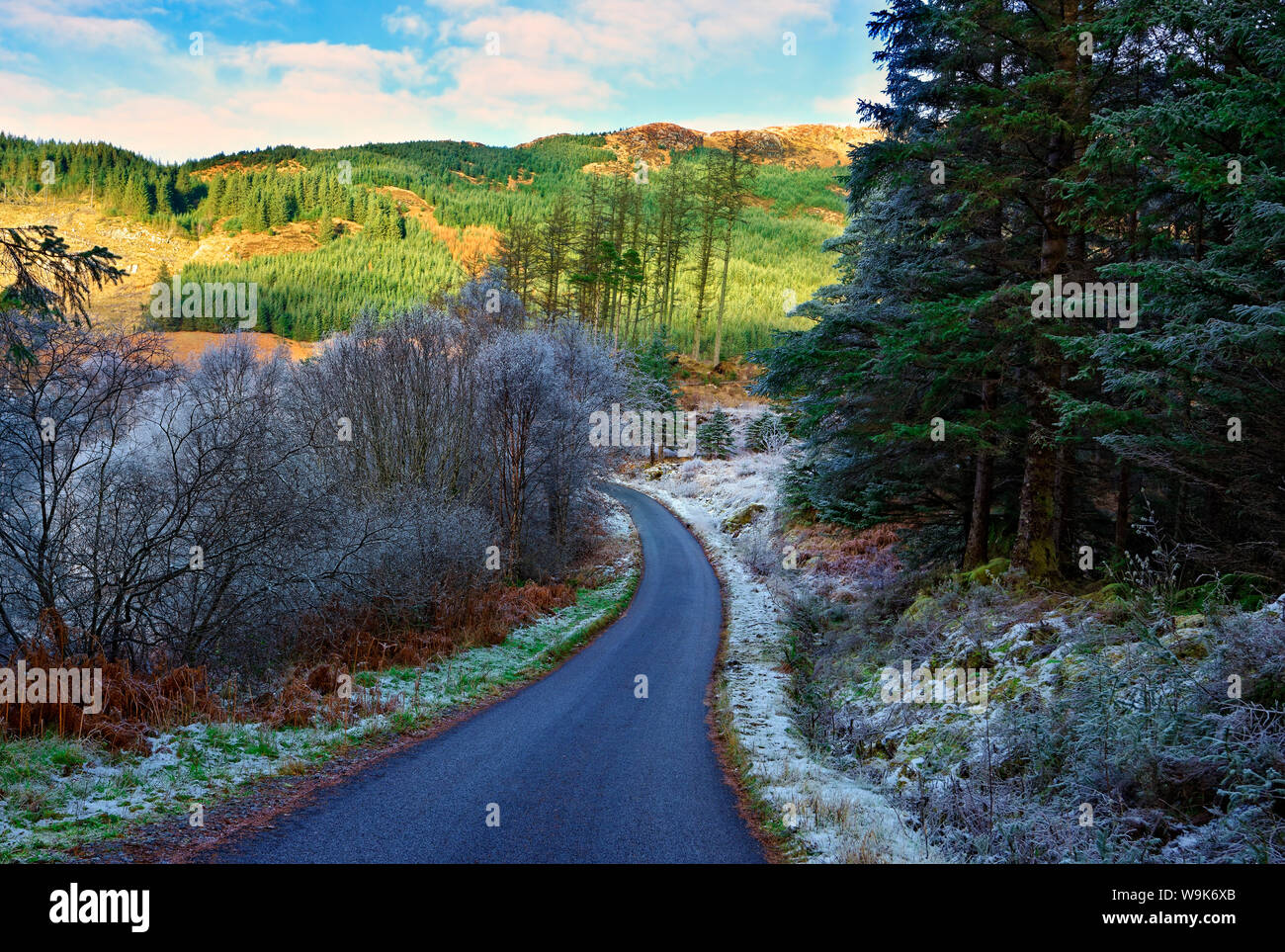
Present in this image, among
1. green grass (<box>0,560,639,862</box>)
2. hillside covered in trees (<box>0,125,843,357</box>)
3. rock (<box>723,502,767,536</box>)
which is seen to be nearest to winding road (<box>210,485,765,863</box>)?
green grass (<box>0,560,639,862</box>)

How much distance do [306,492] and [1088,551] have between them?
13.2 metres

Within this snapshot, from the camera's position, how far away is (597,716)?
10289 millimetres

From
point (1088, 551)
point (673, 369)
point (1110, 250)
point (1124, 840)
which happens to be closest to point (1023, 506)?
Answer: point (1088, 551)

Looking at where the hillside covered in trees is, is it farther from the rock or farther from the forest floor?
the forest floor

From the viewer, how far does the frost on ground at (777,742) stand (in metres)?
5.75

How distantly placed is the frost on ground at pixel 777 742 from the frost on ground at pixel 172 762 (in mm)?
4787

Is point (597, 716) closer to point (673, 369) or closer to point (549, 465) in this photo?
point (549, 465)

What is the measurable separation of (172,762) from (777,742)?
7.25m

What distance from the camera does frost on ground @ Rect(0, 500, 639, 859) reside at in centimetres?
500

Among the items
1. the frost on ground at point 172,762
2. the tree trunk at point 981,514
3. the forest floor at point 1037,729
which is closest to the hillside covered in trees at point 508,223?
the tree trunk at point 981,514

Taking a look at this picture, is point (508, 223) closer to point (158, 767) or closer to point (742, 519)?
point (742, 519)

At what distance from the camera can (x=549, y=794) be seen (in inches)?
272

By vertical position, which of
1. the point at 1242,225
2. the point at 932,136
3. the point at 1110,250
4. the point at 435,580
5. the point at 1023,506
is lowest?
the point at 435,580
